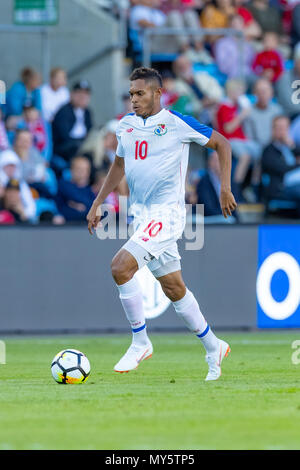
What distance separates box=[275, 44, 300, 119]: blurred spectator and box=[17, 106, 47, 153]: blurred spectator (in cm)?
465

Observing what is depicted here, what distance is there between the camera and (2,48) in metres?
19.4

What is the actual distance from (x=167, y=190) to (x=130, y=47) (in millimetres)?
10999

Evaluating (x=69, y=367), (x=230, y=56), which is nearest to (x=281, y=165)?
(x=230, y=56)

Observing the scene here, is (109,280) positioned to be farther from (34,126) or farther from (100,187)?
(34,126)

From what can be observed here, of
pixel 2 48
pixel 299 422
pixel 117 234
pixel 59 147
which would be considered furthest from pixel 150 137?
pixel 2 48

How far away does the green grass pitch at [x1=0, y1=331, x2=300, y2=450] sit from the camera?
20.5ft

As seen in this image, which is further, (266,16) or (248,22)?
(266,16)

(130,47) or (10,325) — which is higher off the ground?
(130,47)

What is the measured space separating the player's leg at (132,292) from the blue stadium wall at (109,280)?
5.20m

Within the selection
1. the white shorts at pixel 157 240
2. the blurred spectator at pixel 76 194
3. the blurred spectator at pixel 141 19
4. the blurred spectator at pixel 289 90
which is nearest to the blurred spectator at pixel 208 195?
the blurred spectator at pixel 76 194

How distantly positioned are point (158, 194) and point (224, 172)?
66 cm

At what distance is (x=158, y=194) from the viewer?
939 cm

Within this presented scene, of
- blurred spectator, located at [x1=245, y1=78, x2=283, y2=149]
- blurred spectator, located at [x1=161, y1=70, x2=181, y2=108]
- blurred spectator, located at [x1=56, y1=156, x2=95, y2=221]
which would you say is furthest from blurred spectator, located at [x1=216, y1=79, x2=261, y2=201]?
blurred spectator, located at [x1=56, y1=156, x2=95, y2=221]

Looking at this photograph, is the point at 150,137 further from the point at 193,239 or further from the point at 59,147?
the point at 59,147
